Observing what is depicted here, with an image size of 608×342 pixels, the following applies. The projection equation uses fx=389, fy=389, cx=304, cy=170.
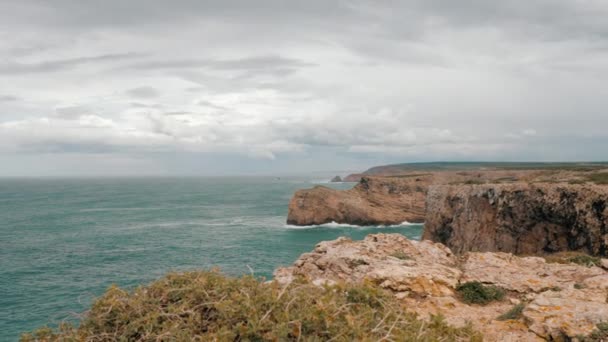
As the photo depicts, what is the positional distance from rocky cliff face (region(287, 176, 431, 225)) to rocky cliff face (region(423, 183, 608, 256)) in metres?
30.2

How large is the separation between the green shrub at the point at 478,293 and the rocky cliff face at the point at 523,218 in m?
23.9

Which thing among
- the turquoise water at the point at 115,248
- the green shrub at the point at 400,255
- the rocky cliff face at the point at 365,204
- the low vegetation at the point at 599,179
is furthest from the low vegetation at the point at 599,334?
the rocky cliff face at the point at 365,204

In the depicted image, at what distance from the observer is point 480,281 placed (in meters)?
14.7

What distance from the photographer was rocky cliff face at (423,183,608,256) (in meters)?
33.2

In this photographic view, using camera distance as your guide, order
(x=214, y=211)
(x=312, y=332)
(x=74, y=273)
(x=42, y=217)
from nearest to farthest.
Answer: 1. (x=312, y=332)
2. (x=74, y=273)
3. (x=42, y=217)
4. (x=214, y=211)

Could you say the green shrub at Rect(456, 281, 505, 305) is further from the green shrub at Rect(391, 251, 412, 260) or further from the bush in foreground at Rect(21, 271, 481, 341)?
the bush in foreground at Rect(21, 271, 481, 341)

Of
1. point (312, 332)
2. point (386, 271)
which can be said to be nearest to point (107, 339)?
point (312, 332)

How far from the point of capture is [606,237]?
30875 mm

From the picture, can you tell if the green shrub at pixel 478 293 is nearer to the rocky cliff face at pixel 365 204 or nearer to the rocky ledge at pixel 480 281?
the rocky ledge at pixel 480 281

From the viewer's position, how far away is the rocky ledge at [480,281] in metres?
10.0

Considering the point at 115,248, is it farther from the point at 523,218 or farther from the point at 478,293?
the point at 478,293

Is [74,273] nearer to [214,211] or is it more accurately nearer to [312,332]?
[312,332]

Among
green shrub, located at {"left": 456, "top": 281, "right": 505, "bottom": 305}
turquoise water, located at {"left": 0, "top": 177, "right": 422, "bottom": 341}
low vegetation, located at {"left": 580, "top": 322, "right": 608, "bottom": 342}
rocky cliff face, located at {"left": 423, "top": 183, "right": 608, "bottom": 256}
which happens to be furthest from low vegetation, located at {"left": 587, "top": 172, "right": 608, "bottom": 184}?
low vegetation, located at {"left": 580, "top": 322, "right": 608, "bottom": 342}

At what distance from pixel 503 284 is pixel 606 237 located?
76.5 ft
